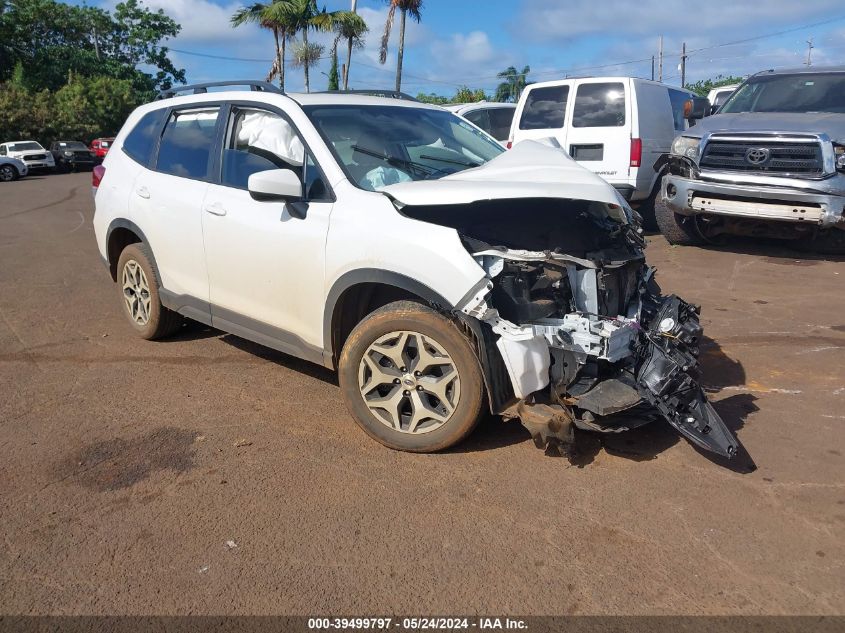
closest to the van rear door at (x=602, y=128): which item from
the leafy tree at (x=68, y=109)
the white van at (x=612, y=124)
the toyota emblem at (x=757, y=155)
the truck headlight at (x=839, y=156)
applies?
the white van at (x=612, y=124)

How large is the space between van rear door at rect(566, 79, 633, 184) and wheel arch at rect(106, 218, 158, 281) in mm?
6928

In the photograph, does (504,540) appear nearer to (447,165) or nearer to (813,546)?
(813,546)

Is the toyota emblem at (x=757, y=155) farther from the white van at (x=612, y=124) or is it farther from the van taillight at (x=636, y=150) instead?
the van taillight at (x=636, y=150)

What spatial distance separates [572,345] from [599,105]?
8.20 m

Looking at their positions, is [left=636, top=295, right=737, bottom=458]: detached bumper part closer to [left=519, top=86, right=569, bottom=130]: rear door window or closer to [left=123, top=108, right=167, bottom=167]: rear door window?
[left=123, top=108, right=167, bottom=167]: rear door window

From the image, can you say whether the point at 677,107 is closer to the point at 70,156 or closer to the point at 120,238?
the point at 120,238

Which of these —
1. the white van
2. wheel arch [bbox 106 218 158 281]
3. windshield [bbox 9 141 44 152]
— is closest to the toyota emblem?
the white van

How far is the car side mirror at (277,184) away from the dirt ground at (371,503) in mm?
1334

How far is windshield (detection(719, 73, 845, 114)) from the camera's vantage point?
863cm

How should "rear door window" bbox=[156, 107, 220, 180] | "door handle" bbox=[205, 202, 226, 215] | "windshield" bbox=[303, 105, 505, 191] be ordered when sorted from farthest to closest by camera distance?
"rear door window" bbox=[156, 107, 220, 180] → "door handle" bbox=[205, 202, 226, 215] → "windshield" bbox=[303, 105, 505, 191]

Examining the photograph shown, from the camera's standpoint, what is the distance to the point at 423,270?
3502 millimetres

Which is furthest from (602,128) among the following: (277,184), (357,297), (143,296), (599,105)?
(277,184)

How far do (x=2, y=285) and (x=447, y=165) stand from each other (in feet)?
19.3

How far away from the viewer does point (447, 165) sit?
4539mm
